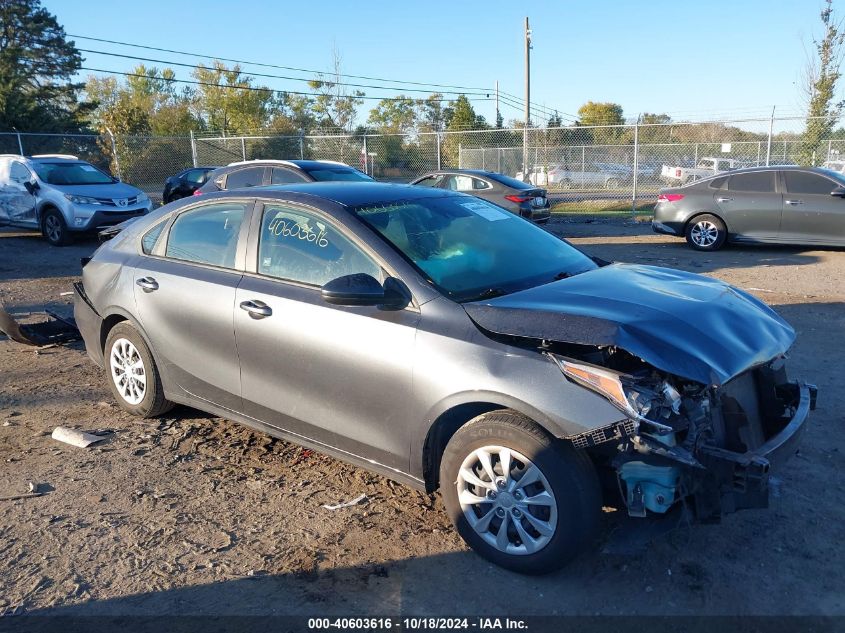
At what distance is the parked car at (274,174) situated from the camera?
11.2m

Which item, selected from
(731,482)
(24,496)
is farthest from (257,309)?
(731,482)

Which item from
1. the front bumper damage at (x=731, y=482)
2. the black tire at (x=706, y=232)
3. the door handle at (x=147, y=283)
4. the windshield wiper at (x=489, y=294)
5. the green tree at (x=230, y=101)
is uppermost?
the green tree at (x=230, y=101)

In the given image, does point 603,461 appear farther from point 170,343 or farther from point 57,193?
point 57,193

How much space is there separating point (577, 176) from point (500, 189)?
12.7m

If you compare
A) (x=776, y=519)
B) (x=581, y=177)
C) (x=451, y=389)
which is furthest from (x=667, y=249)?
(x=581, y=177)

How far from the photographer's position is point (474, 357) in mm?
3236

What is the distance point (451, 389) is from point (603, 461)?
2.50 feet

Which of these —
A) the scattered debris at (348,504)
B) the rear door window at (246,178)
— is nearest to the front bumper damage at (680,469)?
the scattered debris at (348,504)

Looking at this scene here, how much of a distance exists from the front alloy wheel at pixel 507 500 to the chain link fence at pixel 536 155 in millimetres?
18373

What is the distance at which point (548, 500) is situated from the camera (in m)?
3.06

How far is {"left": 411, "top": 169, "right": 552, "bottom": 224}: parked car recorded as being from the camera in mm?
14250

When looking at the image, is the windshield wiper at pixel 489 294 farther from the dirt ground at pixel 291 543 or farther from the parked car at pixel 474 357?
the dirt ground at pixel 291 543

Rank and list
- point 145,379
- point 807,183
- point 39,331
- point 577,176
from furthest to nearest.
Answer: point 577,176 → point 807,183 → point 39,331 → point 145,379

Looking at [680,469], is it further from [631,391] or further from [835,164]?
[835,164]
